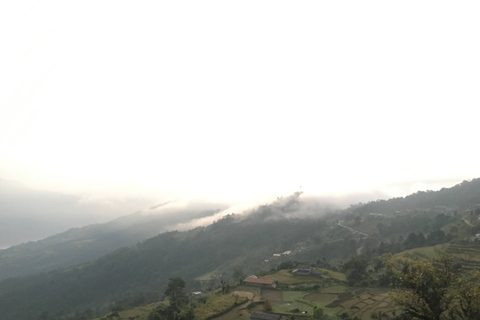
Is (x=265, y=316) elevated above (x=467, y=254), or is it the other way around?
(x=265, y=316)

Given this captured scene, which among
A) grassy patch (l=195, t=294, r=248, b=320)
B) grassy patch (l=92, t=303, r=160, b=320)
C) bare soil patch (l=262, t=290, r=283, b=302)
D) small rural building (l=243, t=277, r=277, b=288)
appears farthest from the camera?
grassy patch (l=92, t=303, r=160, b=320)

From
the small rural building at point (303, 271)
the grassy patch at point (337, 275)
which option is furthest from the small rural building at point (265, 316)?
the grassy patch at point (337, 275)

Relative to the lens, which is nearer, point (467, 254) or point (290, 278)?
point (467, 254)

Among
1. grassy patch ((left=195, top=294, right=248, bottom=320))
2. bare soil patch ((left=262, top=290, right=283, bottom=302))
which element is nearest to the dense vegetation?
bare soil patch ((left=262, top=290, right=283, bottom=302))

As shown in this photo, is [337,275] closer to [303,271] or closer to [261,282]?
[303,271]

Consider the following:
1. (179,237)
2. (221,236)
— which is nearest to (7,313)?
(179,237)

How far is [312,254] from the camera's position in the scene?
109375 millimetres

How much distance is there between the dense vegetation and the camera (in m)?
98.1

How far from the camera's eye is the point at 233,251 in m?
155

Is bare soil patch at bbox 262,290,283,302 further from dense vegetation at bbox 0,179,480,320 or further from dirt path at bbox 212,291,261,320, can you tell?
dense vegetation at bbox 0,179,480,320

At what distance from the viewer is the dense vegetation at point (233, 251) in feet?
322

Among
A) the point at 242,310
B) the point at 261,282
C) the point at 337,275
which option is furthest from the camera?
the point at 337,275

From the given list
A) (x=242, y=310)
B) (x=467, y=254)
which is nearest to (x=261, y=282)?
(x=242, y=310)

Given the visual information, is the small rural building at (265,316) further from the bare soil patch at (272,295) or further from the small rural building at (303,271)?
the small rural building at (303,271)
